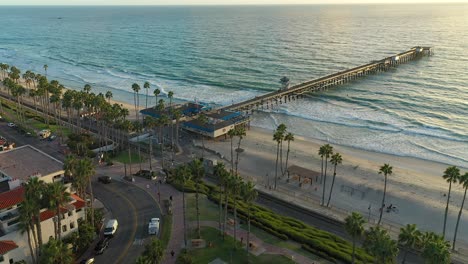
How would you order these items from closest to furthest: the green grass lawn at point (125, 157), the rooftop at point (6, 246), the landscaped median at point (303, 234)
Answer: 1. the rooftop at point (6, 246)
2. the landscaped median at point (303, 234)
3. the green grass lawn at point (125, 157)

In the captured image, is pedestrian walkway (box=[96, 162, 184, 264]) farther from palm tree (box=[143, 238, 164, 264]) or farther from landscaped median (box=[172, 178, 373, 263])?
palm tree (box=[143, 238, 164, 264])

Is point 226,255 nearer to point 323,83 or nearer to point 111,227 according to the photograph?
point 111,227

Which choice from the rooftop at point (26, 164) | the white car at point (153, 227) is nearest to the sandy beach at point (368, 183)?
the white car at point (153, 227)

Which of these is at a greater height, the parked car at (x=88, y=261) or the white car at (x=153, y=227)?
the white car at (x=153, y=227)

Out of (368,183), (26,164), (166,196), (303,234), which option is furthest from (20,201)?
(368,183)

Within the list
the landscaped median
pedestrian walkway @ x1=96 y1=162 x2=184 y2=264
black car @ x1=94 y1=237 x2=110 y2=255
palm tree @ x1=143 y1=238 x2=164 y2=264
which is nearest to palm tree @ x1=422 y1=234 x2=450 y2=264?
the landscaped median

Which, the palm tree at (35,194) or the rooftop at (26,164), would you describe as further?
the rooftop at (26,164)

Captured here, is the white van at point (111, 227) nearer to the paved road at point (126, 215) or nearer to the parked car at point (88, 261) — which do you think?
the paved road at point (126, 215)
